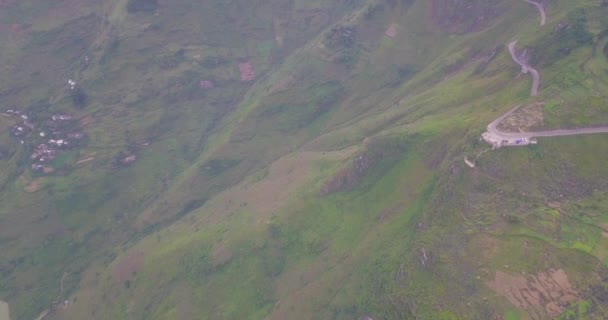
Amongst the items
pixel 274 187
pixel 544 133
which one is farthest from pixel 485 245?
pixel 274 187

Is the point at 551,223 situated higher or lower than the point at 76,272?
higher

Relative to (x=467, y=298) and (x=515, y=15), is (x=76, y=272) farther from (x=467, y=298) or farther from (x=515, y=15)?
(x=515, y=15)

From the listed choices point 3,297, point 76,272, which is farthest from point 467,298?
point 3,297

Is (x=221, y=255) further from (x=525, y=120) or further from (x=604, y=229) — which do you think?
(x=604, y=229)

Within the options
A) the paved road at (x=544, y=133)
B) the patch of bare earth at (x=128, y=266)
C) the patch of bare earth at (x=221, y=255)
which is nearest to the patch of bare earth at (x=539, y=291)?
the paved road at (x=544, y=133)

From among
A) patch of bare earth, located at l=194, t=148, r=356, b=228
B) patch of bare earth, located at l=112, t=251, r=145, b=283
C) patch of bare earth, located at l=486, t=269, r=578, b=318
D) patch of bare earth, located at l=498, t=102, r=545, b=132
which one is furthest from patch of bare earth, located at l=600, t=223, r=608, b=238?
patch of bare earth, located at l=112, t=251, r=145, b=283

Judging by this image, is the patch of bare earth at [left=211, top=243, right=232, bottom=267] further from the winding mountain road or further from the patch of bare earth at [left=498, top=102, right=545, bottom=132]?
the patch of bare earth at [left=498, top=102, right=545, bottom=132]
